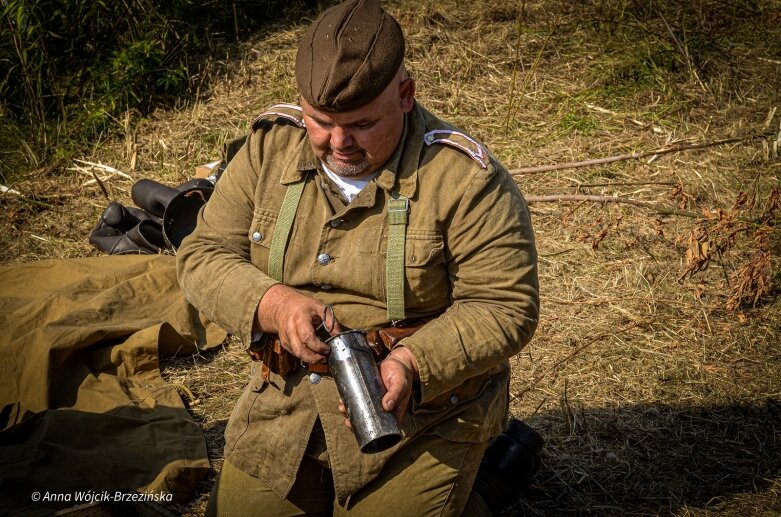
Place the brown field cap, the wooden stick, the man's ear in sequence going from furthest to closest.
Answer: the wooden stick, the man's ear, the brown field cap

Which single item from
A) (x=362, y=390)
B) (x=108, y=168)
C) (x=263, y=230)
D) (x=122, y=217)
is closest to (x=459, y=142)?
(x=263, y=230)

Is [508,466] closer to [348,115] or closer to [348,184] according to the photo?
[348,184]

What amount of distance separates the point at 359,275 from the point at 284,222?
12.9 inches

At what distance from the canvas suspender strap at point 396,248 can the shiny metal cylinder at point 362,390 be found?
0.24 m

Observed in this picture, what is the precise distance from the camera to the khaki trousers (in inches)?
113

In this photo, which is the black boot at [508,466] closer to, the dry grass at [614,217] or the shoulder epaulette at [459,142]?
the dry grass at [614,217]

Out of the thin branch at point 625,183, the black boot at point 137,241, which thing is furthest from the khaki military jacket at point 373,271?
the thin branch at point 625,183

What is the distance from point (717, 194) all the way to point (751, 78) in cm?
166

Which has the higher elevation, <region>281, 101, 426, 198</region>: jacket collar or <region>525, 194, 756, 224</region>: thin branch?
<region>281, 101, 426, 198</region>: jacket collar

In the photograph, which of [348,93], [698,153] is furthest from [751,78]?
[348,93]

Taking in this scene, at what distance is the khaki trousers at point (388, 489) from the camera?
113 inches

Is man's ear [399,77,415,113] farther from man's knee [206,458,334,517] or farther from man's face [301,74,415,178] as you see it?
man's knee [206,458,334,517]

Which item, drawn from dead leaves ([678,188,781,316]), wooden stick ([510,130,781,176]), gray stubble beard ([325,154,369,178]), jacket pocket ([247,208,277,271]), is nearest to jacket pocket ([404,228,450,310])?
gray stubble beard ([325,154,369,178])

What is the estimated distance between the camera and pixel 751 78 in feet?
22.7
